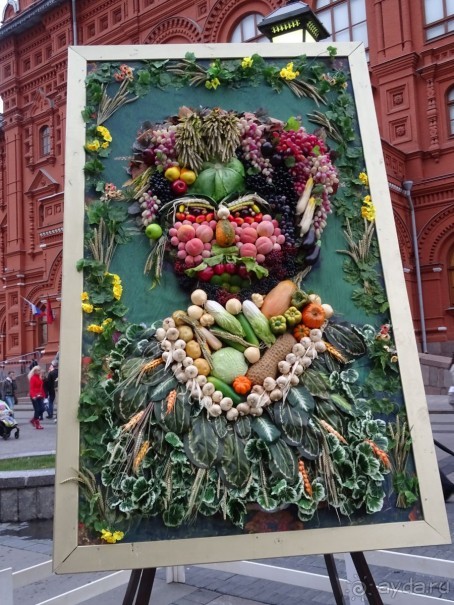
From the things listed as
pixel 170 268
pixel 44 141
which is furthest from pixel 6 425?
pixel 44 141

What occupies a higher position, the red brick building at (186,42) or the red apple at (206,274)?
the red brick building at (186,42)

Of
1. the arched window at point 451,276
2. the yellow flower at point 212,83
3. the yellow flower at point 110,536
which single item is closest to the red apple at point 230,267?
the yellow flower at point 212,83

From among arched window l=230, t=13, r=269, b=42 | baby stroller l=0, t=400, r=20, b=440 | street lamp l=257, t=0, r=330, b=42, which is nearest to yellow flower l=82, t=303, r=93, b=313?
street lamp l=257, t=0, r=330, b=42

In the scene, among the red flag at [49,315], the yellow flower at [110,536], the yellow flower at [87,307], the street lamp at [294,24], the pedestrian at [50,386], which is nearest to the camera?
the yellow flower at [110,536]

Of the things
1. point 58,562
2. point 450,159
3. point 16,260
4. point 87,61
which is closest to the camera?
point 58,562

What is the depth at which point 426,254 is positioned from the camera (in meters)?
13.4

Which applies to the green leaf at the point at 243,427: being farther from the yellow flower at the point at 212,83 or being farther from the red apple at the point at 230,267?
the yellow flower at the point at 212,83

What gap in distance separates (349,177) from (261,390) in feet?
2.87

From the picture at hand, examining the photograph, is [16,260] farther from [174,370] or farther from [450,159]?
[174,370]

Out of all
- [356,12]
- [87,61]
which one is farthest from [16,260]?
[87,61]

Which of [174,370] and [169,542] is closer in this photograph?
[169,542]

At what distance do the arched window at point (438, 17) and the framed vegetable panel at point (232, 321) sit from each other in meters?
13.1

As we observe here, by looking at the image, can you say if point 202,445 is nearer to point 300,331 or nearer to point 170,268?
point 300,331

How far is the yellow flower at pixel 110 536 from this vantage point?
1.63 meters
